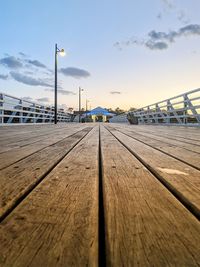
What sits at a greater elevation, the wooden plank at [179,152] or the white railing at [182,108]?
the white railing at [182,108]

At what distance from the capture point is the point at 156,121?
13.0 meters

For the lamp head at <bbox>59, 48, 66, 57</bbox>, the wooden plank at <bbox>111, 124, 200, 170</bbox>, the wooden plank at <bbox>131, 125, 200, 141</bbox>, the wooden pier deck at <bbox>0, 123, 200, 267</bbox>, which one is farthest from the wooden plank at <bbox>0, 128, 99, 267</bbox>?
the lamp head at <bbox>59, 48, 66, 57</bbox>

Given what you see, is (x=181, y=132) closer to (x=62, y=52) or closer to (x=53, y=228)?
(x=53, y=228)

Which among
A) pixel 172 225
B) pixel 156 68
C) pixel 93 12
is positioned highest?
pixel 93 12

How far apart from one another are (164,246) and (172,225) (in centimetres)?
12

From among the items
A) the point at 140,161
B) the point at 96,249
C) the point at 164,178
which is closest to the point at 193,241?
the point at 96,249

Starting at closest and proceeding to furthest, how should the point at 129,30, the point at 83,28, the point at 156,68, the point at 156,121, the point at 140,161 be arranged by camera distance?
the point at 140,161
the point at 156,121
the point at 83,28
the point at 129,30
the point at 156,68

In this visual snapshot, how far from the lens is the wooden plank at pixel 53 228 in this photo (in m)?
0.49

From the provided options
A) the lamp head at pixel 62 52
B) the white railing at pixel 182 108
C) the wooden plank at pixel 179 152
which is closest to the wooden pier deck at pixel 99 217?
the wooden plank at pixel 179 152

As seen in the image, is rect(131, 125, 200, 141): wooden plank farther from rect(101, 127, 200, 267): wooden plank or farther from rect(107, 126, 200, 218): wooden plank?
rect(101, 127, 200, 267): wooden plank

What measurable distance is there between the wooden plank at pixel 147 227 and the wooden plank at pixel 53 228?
48mm

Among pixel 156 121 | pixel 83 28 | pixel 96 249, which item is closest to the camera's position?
pixel 96 249

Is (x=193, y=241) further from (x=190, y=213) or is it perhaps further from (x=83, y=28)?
(x=83, y=28)

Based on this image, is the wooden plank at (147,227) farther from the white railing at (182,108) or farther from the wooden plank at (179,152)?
the white railing at (182,108)
